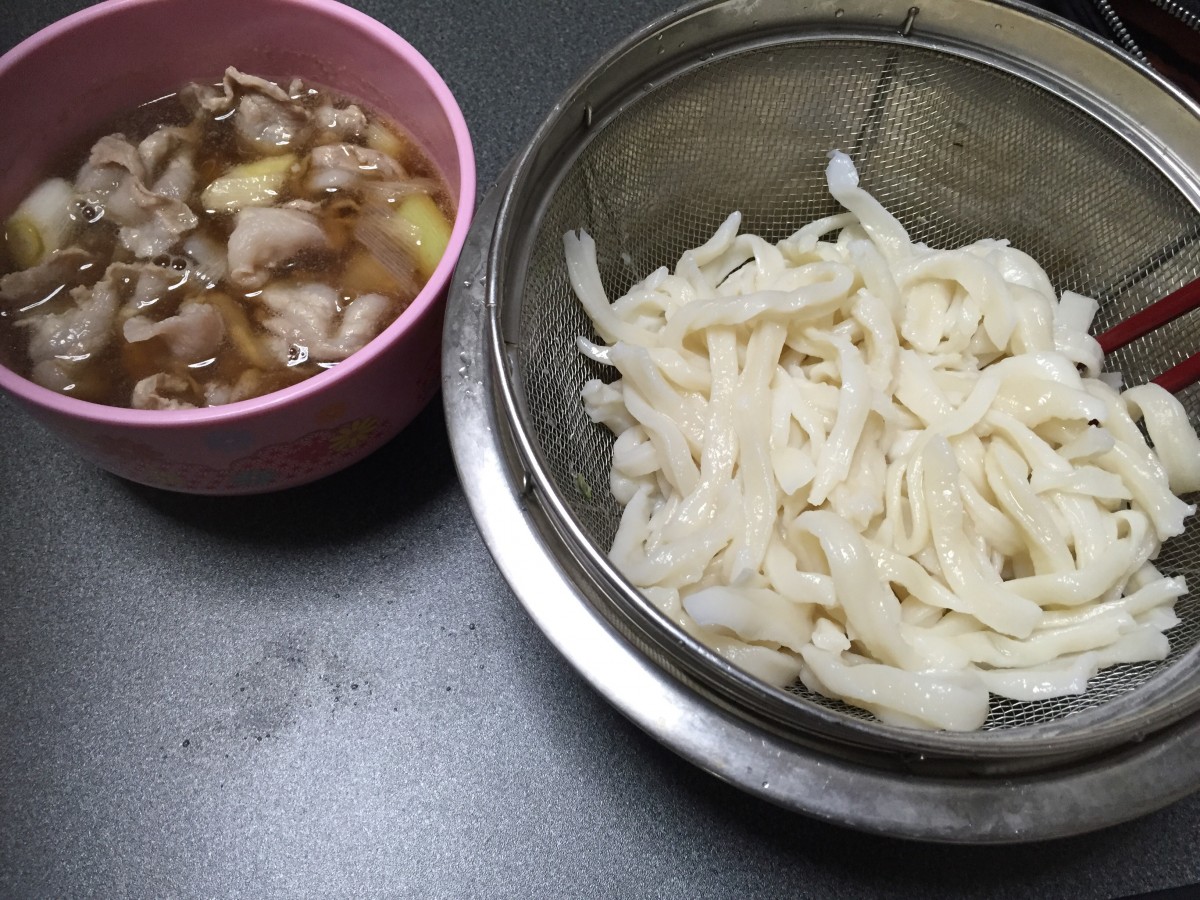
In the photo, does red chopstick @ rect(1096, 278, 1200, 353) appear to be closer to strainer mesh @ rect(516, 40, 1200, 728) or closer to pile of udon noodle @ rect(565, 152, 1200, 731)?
pile of udon noodle @ rect(565, 152, 1200, 731)

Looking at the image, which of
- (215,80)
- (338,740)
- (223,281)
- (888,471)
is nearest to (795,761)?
(888,471)

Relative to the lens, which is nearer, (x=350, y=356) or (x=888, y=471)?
(x=350, y=356)

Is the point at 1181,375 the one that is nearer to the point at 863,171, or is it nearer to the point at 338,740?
the point at 863,171

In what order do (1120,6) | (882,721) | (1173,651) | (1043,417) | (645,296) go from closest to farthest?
(882,721), (1173,651), (1043,417), (645,296), (1120,6)

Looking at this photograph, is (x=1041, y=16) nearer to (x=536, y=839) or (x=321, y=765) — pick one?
(x=536, y=839)

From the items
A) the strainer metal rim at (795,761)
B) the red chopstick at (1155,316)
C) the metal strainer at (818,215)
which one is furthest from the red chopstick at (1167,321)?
the strainer metal rim at (795,761)

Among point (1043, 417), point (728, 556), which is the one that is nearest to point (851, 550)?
point (728, 556)

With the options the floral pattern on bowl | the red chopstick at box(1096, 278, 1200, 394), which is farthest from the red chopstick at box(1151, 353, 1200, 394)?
the floral pattern on bowl
